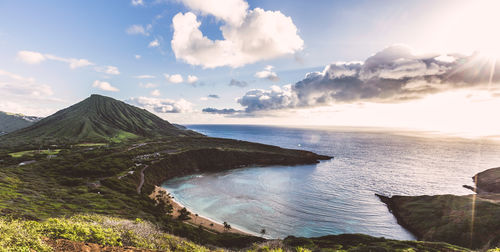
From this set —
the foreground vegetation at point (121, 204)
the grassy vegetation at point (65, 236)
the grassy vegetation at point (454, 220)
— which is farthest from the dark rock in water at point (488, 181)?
the grassy vegetation at point (65, 236)

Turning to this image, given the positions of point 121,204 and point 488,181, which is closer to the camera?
point 121,204

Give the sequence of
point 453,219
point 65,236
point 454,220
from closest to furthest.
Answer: point 65,236
point 454,220
point 453,219

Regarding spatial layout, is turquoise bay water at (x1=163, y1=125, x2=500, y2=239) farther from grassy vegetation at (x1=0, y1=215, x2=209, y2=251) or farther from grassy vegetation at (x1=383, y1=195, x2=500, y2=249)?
grassy vegetation at (x1=0, y1=215, x2=209, y2=251)

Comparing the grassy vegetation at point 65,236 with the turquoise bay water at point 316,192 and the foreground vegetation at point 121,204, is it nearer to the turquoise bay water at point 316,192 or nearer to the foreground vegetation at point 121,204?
the foreground vegetation at point 121,204

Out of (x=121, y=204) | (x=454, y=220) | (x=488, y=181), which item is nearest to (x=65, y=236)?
(x=121, y=204)

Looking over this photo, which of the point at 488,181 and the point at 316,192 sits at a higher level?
the point at 488,181

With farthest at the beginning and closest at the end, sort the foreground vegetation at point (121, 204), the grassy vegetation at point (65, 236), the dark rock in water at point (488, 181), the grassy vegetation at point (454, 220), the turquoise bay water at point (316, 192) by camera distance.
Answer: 1. the dark rock in water at point (488, 181)
2. the turquoise bay water at point (316, 192)
3. the grassy vegetation at point (454, 220)
4. the foreground vegetation at point (121, 204)
5. the grassy vegetation at point (65, 236)

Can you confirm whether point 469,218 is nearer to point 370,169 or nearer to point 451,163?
point 370,169

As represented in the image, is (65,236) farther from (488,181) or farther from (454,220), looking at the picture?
(488,181)

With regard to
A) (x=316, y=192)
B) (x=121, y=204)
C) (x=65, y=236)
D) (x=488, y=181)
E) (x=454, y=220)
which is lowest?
(x=316, y=192)

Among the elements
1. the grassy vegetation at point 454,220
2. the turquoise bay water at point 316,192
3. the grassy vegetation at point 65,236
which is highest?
the grassy vegetation at point 65,236

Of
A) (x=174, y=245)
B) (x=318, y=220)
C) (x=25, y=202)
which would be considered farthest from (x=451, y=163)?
(x=25, y=202)
